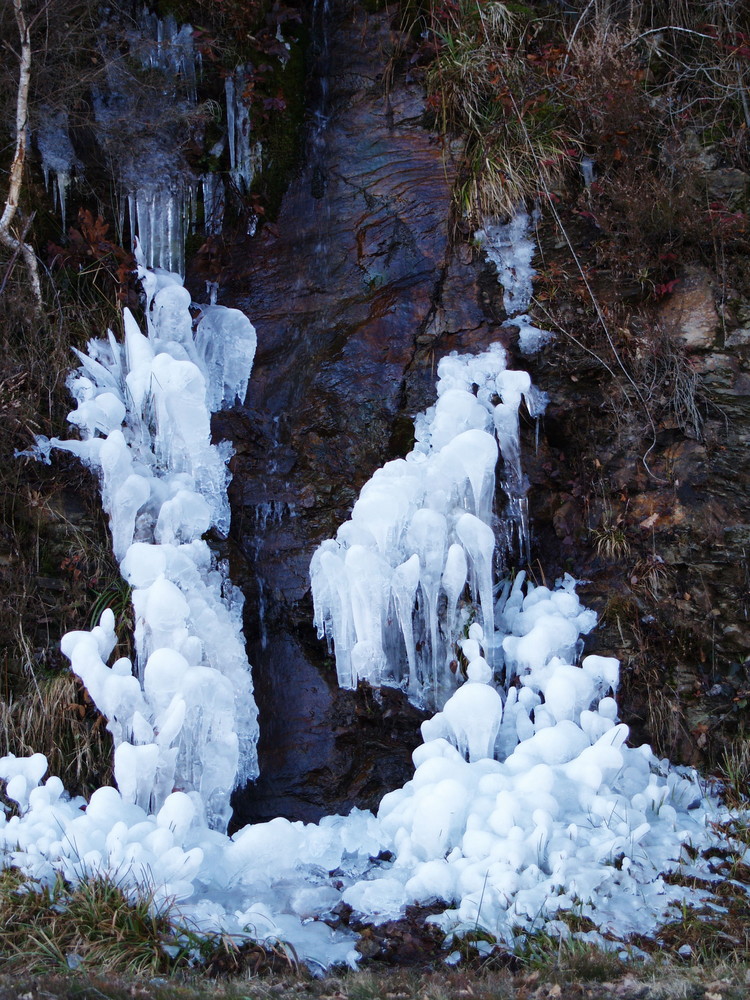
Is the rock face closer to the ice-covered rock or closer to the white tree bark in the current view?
the ice-covered rock

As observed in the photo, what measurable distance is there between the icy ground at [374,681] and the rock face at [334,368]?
22 centimetres

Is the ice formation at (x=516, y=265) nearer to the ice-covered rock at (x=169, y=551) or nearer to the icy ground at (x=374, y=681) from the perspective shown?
the icy ground at (x=374, y=681)

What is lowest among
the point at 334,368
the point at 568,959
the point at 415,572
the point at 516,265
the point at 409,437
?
the point at 568,959

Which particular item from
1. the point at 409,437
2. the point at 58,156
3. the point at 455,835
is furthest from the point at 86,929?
the point at 58,156

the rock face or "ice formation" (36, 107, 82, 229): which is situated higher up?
"ice formation" (36, 107, 82, 229)

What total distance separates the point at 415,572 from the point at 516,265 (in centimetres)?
233

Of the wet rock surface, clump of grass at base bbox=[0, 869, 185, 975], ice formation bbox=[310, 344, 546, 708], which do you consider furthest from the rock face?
clump of grass at base bbox=[0, 869, 185, 975]

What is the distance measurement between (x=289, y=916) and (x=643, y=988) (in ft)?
5.00

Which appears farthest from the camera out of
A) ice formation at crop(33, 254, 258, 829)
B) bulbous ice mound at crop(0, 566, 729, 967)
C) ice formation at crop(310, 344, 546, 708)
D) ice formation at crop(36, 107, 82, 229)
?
ice formation at crop(36, 107, 82, 229)

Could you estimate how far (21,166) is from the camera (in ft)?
18.9

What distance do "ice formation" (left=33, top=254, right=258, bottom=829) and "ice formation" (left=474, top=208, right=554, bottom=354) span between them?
1712 mm

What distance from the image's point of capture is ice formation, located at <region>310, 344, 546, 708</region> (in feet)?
16.6

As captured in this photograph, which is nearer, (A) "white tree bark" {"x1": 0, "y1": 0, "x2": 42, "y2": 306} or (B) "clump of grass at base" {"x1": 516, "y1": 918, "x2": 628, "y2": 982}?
A: (B) "clump of grass at base" {"x1": 516, "y1": 918, "x2": 628, "y2": 982}

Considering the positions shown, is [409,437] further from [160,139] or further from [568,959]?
[568,959]
